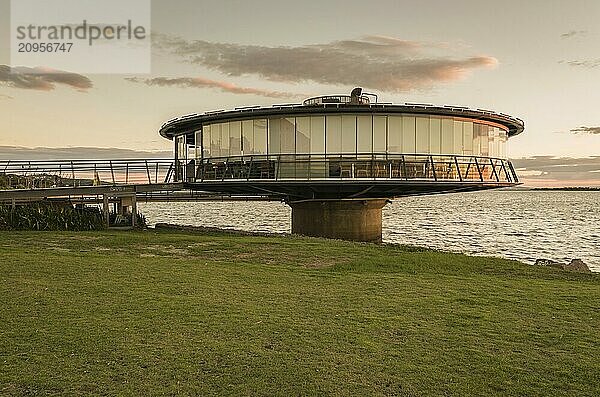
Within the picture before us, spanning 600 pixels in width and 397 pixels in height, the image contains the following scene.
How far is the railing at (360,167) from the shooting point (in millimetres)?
26797

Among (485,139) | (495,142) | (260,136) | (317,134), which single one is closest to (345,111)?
(317,134)

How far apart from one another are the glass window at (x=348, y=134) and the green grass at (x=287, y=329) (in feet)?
37.0

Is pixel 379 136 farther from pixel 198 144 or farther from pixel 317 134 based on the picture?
pixel 198 144

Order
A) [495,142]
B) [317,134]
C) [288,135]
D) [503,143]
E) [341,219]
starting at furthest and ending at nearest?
[503,143] < [495,142] < [341,219] < [288,135] < [317,134]

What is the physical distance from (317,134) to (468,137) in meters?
7.51

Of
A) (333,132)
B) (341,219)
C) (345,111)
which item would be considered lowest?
(341,219)

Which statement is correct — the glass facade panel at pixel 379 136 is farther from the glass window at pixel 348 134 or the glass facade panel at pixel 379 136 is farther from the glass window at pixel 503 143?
the glass window at pixel 503 143

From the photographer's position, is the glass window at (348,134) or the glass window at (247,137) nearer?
the glass window at (348,134)

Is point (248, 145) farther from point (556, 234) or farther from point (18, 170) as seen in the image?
point (556, 234)

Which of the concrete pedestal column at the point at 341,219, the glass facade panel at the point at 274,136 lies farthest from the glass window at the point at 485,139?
the glass facade panel at the point at 274,136

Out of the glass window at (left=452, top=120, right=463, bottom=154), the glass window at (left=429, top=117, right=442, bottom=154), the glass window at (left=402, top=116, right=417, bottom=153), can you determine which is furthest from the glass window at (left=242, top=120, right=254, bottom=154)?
the glass window at (left=452, top=120, right=463, bottom=154)

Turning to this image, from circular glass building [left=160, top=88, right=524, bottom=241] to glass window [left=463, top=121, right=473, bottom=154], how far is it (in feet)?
0.16

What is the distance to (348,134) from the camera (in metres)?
27.1

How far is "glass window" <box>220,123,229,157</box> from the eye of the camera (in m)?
29.3
